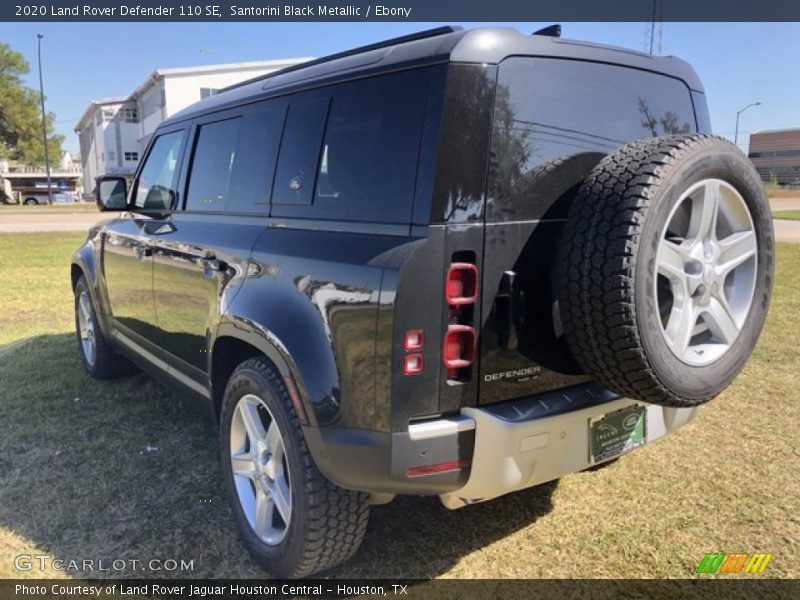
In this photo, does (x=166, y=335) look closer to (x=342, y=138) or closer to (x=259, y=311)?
(x=259, y=311)

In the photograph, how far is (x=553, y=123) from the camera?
90.4 inches

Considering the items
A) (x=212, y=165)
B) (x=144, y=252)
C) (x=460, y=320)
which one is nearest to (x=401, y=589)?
(x=460, y=320)

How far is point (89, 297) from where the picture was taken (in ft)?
16.1

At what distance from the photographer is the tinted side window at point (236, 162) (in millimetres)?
2854

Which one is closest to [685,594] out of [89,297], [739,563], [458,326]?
[739,563]

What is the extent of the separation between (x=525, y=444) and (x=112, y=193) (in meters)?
3.41

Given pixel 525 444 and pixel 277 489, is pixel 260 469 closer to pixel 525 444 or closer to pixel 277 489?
pixel 277 489

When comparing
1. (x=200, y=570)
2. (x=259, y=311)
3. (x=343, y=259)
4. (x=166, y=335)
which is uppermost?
(x=343, y=259)

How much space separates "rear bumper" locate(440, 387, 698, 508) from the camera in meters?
2.15

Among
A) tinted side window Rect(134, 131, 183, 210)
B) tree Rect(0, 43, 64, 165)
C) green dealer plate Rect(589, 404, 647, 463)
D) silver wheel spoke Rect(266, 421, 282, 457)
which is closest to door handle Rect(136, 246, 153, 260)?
tinted side window Rect(134, 131, 183, 210)

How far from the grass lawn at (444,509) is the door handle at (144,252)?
1.11 meters

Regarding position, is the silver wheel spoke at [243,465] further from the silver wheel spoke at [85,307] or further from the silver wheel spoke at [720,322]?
the silver wheel spoke at [85,307]

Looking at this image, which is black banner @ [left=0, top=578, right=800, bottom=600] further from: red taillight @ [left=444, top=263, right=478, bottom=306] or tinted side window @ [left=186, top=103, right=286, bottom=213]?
tinted side window @ [left=186, top=103, right=286, bottom=213]

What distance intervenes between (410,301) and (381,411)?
0.38m
